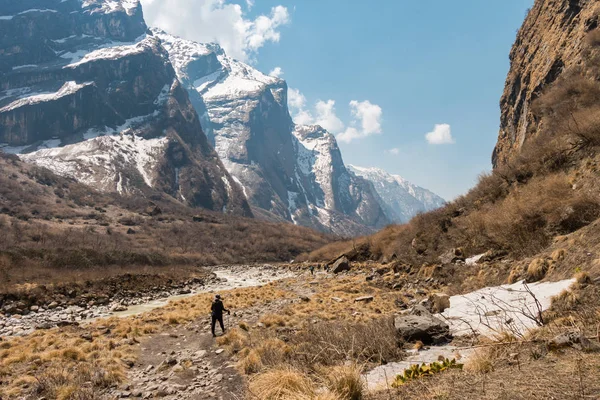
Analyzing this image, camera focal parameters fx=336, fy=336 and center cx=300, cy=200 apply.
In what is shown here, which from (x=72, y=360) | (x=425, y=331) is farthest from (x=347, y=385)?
(x=72, y=360)

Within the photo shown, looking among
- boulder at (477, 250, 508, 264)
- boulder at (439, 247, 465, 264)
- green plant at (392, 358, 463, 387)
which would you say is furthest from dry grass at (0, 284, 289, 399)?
boulder at (477, 250, 508, 264)

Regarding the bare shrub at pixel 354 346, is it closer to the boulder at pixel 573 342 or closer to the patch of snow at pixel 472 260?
the boulder at pixel 573 342

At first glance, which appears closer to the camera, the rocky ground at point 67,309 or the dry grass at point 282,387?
the dry grass at point 282,387

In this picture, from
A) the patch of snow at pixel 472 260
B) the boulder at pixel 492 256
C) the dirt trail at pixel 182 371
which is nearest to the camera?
the dirt trail at pixel 182 371

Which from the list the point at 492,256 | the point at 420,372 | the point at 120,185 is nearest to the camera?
the point at 420,372

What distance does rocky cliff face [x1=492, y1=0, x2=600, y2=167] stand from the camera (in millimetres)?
27053

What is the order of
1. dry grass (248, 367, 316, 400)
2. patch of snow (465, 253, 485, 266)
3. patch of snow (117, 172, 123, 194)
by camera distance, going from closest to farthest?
dry grass (248, 367, 316, 400) < patch of snow (465, 253, 485, 266) < patch of snow (117, 172, 123, 194)

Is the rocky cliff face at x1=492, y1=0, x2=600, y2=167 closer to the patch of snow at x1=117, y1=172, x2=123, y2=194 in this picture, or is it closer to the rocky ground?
the rocky ground

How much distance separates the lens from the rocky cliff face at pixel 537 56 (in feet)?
88.8

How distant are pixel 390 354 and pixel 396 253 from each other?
92.2ft

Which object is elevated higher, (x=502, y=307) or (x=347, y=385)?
(x=502, y=307)

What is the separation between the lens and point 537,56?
3328 centimetres

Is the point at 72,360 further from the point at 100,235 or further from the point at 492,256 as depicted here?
the point at 100,235

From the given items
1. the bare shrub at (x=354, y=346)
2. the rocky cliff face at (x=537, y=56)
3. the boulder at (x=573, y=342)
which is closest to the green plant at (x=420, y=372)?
the boulder at (x=573, y=342)
